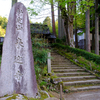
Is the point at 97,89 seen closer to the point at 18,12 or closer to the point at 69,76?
the point at 69,76

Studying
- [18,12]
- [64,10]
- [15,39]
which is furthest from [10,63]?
[64,10]

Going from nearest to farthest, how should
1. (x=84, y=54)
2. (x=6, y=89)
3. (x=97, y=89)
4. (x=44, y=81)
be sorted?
(x=6, y=89)
(x=44, y=81)
(x=97, y=89)
(x=84, y=54)

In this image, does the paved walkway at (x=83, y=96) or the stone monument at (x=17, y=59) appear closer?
the stone monument at (x=17, y=59)

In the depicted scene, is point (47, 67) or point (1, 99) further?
point (47, 67)

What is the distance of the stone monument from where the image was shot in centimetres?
318

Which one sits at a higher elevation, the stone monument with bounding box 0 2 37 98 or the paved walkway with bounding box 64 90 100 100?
the stone monument with bounding box 0 2 37 98

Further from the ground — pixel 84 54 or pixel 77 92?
pixel 84 54

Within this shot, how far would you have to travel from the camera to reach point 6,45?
324cm

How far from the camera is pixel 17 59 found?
3246 mm

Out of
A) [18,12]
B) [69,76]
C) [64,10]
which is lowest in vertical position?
[69,76]

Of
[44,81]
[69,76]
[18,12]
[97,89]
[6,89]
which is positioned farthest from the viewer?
[69,76]

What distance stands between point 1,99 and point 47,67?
11.8 feet

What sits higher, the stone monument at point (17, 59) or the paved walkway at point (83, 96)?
the stone monument at point (17, 59)

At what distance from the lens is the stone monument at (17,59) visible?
3.18m
